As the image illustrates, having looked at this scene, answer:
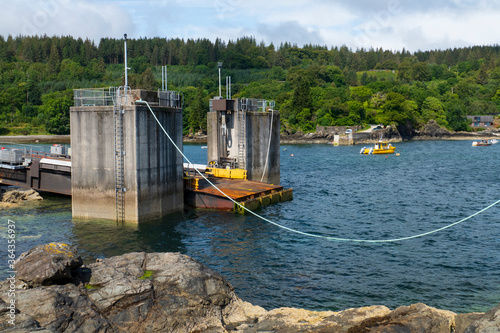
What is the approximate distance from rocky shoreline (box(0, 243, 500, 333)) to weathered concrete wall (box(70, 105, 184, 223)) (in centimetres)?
1315

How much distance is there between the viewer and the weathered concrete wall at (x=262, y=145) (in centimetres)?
4231

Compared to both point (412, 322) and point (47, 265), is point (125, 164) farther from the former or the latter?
point (412, 322)

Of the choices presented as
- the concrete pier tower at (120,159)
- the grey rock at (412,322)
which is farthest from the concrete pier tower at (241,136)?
the grey rock at (412,322)

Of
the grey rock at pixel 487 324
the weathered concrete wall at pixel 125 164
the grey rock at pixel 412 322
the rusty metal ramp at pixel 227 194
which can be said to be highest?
the weathered concrete wall at pixel 125 164

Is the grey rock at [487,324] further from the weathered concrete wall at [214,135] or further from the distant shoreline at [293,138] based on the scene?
the distant shoreline at [293,138]

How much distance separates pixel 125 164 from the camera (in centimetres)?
2955

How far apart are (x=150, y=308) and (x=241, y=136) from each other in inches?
1096

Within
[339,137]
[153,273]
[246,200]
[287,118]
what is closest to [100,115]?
[246,200]

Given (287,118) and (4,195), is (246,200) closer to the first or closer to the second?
(4,195)

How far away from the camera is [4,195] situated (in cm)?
3784

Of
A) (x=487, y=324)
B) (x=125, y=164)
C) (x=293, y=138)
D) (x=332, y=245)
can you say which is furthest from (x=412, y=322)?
(x=293, y=138)

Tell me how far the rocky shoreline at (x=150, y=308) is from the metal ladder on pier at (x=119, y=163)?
1325 cm

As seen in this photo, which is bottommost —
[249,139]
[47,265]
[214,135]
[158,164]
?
[47,265]

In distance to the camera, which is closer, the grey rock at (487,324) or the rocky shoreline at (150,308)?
the grey rock at (487,324)
